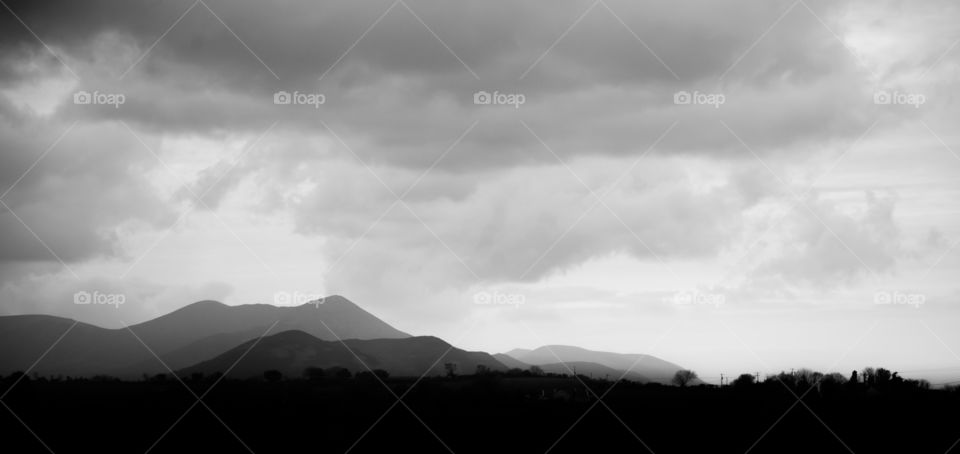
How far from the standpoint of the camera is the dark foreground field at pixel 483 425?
60125 millimetres

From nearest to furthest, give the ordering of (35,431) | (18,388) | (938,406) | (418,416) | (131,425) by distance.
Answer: (35,431)
(131,425)
(418,416)
(938,406)
(18,388)

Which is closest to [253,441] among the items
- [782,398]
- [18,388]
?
[782,398]

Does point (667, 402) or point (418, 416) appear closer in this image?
point (418, 416)

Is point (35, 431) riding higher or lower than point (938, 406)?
lower

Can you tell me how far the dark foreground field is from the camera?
60125 millimetres

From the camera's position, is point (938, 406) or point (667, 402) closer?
point (938, 406)

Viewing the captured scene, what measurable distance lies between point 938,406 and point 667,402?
3417 centimetres

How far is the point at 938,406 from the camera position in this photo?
344 feet

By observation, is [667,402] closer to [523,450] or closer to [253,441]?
[523,450]

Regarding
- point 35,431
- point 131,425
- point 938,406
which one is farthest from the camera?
point 938,406

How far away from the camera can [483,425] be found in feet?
252

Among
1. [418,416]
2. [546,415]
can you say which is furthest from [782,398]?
[418,416]

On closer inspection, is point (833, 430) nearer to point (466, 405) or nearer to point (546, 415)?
point (546, 415)

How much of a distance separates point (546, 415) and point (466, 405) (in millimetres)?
20123
